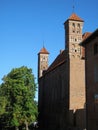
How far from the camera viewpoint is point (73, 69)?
4625cm

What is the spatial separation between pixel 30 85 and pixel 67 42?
33.3 ft

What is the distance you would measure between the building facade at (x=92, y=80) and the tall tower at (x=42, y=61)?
34414mm

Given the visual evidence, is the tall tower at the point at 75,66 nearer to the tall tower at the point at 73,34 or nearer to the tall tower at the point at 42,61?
the tall tower at the point at 73,34

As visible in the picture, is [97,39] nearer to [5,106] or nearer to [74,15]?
[74,15]

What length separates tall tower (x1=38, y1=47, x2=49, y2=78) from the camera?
68250 mm

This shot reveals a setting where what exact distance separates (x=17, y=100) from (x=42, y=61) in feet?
66.5

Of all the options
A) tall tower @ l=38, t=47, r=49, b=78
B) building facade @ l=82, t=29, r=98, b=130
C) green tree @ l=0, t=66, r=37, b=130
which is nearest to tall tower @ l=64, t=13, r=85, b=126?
green tree @ l=0, t=66, r=37, b=130

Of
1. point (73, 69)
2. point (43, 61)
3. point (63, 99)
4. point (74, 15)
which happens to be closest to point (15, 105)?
point (63, 99)

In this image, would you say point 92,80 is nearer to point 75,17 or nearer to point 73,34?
point 73,34

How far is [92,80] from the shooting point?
107 feet

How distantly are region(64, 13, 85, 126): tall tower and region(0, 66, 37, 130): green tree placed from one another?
26.8 feet

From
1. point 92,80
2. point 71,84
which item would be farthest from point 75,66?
point 92,80

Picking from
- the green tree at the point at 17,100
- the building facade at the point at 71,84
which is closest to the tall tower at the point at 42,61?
the building facade at the point at 71,84

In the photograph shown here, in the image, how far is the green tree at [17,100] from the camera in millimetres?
49906
